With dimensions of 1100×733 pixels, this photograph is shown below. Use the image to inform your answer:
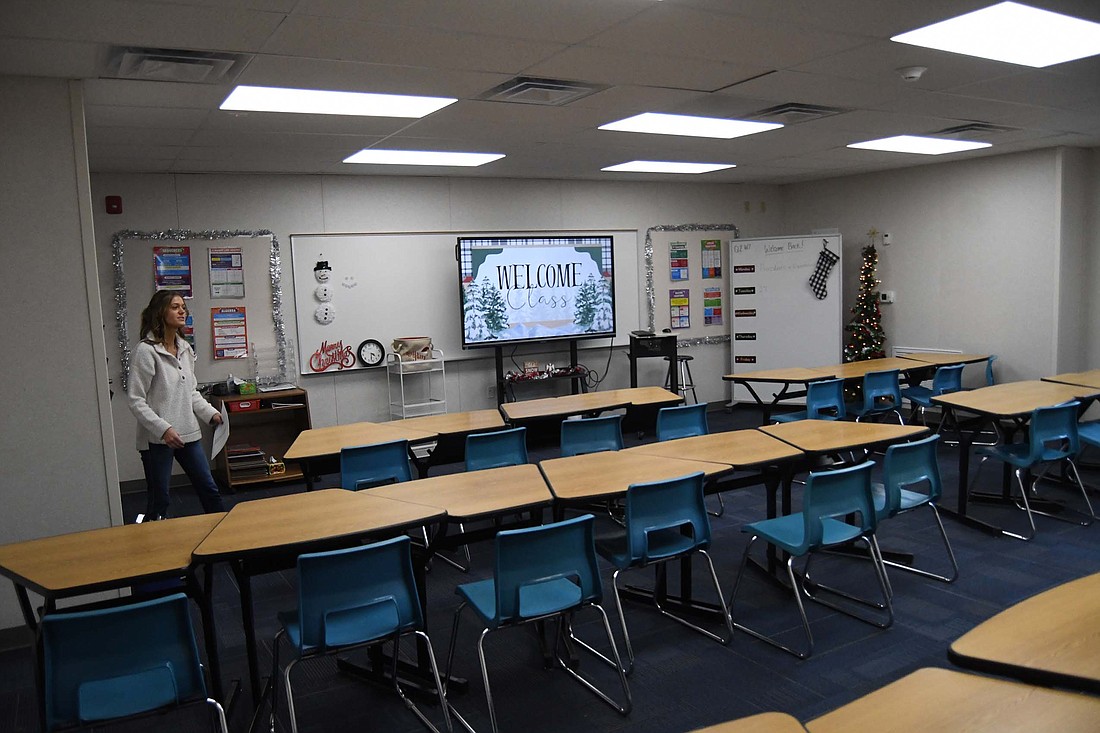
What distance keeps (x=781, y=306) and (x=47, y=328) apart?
8.03 m

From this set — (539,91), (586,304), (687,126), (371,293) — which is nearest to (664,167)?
(586,304)

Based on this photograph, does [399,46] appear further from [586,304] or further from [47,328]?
[586,304]

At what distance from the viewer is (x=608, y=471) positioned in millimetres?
3859

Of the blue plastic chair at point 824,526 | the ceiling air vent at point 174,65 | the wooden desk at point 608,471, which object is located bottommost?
the blue plastic chair at point 824,526

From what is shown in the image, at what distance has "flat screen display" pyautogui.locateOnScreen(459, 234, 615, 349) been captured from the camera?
26.9ft

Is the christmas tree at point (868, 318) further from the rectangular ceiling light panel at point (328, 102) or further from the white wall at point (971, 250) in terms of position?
the rectangular ceiling light panel at point (328, 102)

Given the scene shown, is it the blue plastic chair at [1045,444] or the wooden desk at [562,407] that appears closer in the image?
the blue plastic chair at [1045,444]

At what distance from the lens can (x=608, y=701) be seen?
3.17 meters

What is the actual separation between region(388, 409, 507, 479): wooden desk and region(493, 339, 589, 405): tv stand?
2404 mm

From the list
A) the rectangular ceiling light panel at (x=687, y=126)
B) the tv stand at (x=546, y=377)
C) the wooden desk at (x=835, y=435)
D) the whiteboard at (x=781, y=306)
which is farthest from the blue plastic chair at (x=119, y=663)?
the whiteboard at (x=781, y=306)

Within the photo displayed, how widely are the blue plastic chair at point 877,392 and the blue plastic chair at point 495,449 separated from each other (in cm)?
351

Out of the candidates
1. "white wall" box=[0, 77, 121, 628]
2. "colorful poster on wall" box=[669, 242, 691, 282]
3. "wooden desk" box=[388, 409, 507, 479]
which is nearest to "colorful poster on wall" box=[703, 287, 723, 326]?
"colorful poster on wall" box=[669, 242, 691, 282]

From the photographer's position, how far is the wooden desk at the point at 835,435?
13.9 ft

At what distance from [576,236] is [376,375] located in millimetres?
2814
